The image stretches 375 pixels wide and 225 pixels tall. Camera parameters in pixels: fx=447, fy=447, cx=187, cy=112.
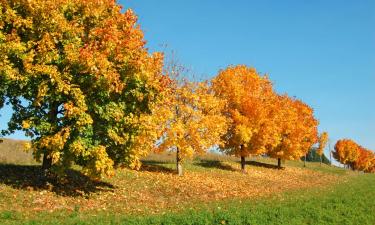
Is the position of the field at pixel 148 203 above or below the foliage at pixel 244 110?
below

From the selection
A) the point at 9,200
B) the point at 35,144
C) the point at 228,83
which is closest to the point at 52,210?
the point at 9,200

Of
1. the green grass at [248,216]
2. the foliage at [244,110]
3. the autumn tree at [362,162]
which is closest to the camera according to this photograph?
the green grass at [248,216]

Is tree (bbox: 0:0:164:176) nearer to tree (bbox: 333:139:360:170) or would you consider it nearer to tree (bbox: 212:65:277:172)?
tree (bbox: 212:65:277:172)

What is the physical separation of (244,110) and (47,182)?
2685 cm

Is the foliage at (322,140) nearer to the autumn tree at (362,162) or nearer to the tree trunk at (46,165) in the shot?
the autumn tree at (362,162)

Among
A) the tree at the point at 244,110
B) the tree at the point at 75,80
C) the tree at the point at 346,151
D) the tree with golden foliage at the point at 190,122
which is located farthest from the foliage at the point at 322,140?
the tree at the point at 75,80

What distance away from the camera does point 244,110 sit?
159ft

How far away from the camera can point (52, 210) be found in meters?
21.5

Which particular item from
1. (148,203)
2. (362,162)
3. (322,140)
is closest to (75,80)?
(148,203)

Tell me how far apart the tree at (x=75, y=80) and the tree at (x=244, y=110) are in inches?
872

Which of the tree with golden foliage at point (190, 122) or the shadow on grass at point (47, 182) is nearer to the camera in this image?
the shadow on grass at point (47, 182)

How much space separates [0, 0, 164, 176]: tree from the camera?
23.0 m

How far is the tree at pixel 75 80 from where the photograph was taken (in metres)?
23.0

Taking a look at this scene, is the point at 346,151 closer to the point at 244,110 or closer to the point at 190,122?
the point at 244,110
